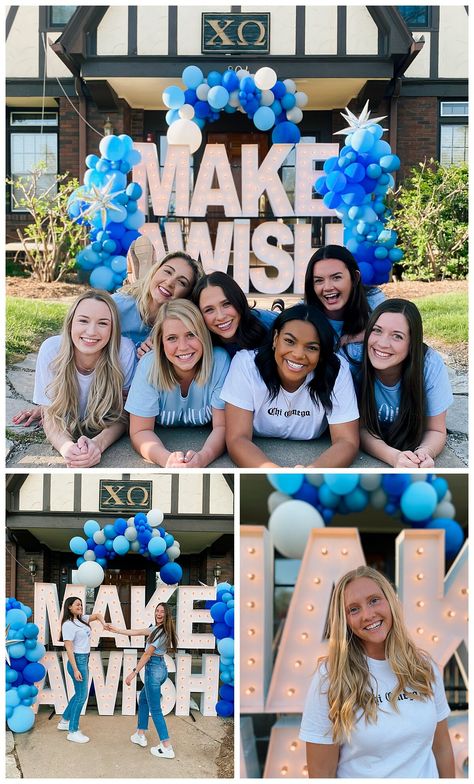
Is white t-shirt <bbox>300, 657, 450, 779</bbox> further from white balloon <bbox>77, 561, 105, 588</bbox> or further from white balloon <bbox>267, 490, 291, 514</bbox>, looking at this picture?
white balloon <bbox>77, 561, 105, 588</bbox>

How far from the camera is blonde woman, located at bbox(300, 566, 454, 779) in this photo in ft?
11.7

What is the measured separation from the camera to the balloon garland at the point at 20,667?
16.3 ft

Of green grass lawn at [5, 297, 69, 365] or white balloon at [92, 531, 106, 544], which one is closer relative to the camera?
white balloon at [92, 531, 106, 544]

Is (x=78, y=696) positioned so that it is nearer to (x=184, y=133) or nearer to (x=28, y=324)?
(x=28, y=324)

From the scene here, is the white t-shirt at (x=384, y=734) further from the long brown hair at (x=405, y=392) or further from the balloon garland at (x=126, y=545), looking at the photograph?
the balloon garland at (x=126, y=545)

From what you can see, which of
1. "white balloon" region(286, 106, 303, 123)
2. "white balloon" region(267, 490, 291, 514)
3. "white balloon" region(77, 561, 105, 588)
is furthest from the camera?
"white balloon" region(286, 106, 303, 123)

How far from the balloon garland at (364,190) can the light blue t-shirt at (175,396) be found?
2.05 m

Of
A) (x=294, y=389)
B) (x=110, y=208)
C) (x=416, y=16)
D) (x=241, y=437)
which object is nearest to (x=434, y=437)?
(x=294, y=389)

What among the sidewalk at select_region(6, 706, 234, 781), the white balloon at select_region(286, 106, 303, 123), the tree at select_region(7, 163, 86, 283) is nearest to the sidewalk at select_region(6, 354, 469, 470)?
the sidewalk at select_region(6, 706, 234, 781)

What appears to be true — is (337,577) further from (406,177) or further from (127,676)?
(406,177)

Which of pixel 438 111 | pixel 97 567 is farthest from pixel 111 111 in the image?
pixel 97 567

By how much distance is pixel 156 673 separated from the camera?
534 centimetres

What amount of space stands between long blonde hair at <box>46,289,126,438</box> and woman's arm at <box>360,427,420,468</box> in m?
1.23

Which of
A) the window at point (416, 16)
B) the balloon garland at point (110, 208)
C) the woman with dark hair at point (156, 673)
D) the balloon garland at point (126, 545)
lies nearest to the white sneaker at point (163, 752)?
the woman with dark hair at point (156, 673)
